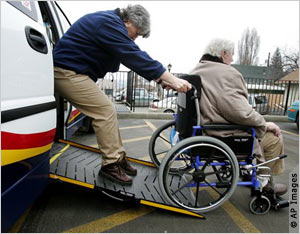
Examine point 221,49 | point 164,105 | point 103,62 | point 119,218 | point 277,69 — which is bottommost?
point 164,105

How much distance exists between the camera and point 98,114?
6.15ft

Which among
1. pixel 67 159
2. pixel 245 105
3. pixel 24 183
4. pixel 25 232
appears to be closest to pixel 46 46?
pixel 24 183

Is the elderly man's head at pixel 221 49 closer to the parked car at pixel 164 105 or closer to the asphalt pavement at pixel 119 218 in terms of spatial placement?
the asphalt pavement at pixel 119 218

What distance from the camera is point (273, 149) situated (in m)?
2.05

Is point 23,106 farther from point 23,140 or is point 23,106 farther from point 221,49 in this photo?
point 221,49

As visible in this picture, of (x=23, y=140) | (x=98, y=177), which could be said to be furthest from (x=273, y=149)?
(x=23, y=140)

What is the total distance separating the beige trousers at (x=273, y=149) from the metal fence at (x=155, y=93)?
5.52 m

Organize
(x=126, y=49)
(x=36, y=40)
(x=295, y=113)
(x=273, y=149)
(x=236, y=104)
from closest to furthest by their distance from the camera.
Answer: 1. (x=36, y=40)
2. (x=126, y=49)
3. (x=236, y=104)
4. (x=273, y=149)
5. (x=295, y=113)

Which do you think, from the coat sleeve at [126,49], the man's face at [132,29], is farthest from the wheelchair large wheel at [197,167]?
the man's face at [132,29]

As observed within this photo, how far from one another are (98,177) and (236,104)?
1.29 metres

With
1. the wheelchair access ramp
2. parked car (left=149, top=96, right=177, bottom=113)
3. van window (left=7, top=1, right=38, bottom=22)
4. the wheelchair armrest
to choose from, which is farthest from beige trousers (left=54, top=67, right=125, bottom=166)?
parked car (left=149, top=96, right=177, bottom=113)

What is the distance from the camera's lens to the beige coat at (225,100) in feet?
6.04

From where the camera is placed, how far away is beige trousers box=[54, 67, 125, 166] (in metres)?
1.81

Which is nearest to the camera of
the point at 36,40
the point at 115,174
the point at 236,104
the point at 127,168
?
the point at 36,40
